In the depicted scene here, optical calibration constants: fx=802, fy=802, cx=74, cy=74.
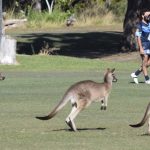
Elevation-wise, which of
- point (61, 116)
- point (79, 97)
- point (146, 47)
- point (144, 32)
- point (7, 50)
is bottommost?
point (7, 50)

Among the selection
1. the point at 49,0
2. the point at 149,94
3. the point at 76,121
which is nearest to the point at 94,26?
the point at 49,0

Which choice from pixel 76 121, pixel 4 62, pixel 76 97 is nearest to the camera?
pixel 76 97

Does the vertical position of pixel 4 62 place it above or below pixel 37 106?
below

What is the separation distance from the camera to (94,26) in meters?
60.0

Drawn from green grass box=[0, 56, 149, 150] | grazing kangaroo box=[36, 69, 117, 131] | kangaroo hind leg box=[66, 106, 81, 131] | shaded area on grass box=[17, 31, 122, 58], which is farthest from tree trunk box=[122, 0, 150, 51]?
kangaroo hind leg box=[66, 106, 81, 131]

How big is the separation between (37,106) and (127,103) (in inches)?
79.0

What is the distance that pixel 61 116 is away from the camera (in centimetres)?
1553

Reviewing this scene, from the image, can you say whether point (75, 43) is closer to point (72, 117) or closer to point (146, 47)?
point (146, 47)

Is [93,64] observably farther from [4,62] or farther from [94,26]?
[94,26]

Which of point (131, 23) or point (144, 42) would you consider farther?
point (131, 23)

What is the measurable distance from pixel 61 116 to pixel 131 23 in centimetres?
2395

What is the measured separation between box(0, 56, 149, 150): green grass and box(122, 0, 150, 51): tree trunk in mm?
10496

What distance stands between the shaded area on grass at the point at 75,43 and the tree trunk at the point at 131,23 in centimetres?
150

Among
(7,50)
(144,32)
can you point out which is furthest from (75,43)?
(144,32)
